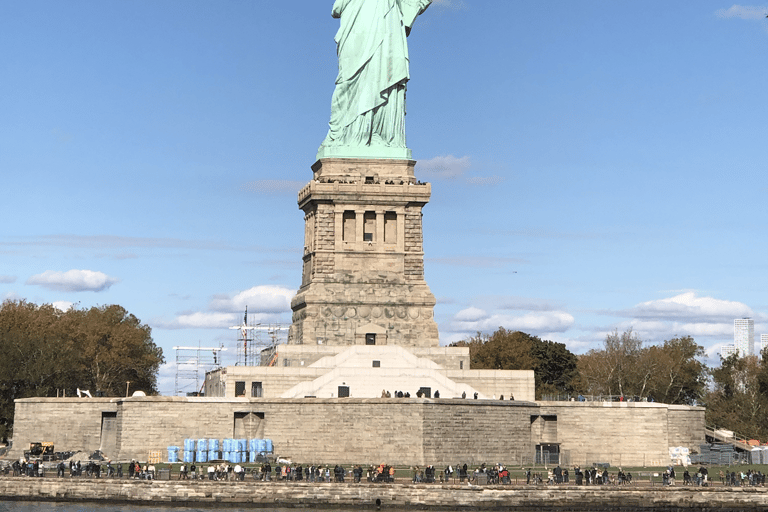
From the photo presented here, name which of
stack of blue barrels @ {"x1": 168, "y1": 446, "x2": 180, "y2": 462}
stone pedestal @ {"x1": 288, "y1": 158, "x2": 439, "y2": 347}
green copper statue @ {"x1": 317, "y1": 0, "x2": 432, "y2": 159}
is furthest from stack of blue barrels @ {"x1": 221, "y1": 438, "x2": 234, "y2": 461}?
green copper statue @ {"x1": 317, "y1": 0, "x2": 432, "y2": 159}

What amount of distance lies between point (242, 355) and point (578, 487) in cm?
5448

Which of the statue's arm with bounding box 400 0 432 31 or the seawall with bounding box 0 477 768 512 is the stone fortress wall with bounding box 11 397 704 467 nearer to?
the seawall with bounding box 0 477 768 512

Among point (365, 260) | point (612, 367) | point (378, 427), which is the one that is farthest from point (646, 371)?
point (378, 427)

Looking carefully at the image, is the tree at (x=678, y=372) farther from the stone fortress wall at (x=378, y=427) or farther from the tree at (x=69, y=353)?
the tree at (x=69, y=353)

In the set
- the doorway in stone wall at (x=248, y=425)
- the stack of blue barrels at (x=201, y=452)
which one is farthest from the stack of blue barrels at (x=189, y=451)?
the doorway in stone wall at (x=248, y=425)

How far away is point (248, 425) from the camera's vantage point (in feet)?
216

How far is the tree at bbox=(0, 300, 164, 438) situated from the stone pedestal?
15611 millimetres

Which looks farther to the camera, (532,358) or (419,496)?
(532,358)

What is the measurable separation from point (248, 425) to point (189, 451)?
140 inches

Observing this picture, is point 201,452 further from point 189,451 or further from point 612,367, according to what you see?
point 612,367

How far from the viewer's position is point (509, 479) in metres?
56.9

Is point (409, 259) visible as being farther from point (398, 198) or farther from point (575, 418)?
point (575, 418)

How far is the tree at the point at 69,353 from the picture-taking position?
7812 centimetres

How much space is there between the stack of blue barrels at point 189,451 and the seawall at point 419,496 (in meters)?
7.31
